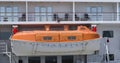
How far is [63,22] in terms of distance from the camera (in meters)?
31.2

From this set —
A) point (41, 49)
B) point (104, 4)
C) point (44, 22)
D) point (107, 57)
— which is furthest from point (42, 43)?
point (104, 4)

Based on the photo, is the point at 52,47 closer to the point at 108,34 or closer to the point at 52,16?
the point at 52,16

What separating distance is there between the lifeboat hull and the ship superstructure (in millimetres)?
198

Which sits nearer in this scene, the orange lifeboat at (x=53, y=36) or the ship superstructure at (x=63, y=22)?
the orange lifeboat at (x=53, y=36)

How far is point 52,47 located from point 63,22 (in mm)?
3137

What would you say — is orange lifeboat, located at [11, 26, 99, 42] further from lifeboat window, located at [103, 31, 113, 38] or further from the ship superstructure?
lifeboat window, located at [103, 31, 113, 38]

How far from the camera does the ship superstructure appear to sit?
3114 cm

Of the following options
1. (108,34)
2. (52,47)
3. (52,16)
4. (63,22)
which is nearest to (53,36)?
(52,47)

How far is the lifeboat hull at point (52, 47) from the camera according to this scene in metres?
28.6

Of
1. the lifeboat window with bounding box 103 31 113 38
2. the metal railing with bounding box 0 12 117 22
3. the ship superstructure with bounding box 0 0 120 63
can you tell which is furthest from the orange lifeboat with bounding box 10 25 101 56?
the lifeboat window with bounding box 103 31 113 38

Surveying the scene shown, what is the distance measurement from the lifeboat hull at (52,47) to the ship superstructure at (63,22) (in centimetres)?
20

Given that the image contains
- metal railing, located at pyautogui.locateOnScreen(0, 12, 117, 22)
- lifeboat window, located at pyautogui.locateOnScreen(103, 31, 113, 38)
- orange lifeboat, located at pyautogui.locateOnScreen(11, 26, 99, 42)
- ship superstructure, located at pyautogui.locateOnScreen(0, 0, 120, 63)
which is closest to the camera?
orange lifeboat, located at pyautogui.locateOnScreen(11, 26, 99, 42)

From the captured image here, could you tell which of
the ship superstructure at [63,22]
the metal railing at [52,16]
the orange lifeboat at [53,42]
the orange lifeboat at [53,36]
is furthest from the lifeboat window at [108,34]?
the orange lifeboat at [53,36]

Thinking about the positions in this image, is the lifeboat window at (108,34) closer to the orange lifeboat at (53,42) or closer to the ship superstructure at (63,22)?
the ship superstructure at (63,22)
